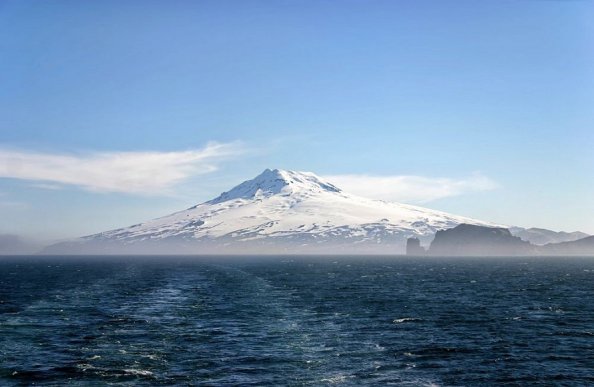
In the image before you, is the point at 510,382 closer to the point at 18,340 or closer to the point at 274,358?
the point at 274,358

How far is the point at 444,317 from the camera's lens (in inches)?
3290

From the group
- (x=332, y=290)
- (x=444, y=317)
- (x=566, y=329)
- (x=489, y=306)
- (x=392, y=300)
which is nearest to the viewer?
(x=566, y=329)

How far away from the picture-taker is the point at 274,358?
55.4 m

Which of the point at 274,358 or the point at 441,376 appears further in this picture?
the point at 274,358

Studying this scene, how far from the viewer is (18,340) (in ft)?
212

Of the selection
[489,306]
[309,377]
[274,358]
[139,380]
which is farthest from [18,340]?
[489,306]

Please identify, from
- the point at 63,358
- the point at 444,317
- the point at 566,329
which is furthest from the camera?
the point at 444,317

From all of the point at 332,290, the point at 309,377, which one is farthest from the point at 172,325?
the point at 332,290

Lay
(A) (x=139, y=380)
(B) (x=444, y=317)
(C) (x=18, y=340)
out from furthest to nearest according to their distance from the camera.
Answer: (B) (x=444, y=317), (C) (x=18, y=340), (A) (x=139, y=380)

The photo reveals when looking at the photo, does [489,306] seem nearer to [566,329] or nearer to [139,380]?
[566,329]

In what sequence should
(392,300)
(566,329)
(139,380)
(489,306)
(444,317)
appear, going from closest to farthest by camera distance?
1. (139,380)
2. (566,329)
3. (444,317)
4. (489,306)
5. (392,300)

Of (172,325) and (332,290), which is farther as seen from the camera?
(332,290)

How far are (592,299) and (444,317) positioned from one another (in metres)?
45.5

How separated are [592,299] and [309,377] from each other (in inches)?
3367
